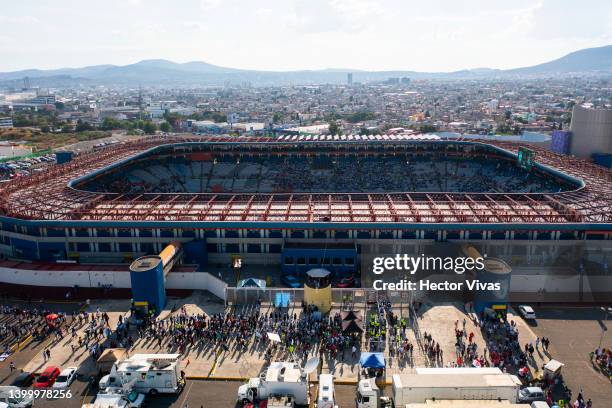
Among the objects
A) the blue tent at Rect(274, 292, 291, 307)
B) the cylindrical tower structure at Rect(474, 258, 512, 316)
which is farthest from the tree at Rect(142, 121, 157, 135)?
the cylindrical tower structure at Rect(474, 258, 512, 316)

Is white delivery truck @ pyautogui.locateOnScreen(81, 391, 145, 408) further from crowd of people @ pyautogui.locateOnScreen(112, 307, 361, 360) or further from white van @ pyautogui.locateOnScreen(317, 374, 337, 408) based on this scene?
white van @ pyautogui.locateOnScreen(317, 374, 337, 408)

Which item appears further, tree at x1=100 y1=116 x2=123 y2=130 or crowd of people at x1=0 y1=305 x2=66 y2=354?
tree at x1=100 y1=116 x2=123 y2=130

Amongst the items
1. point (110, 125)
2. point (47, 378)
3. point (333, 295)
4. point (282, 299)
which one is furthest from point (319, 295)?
point (110, 125)

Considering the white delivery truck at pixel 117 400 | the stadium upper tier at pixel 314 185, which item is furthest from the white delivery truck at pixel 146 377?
the stadium upper tier at pixel 314 185

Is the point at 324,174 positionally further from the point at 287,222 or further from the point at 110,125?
the point at 110,125

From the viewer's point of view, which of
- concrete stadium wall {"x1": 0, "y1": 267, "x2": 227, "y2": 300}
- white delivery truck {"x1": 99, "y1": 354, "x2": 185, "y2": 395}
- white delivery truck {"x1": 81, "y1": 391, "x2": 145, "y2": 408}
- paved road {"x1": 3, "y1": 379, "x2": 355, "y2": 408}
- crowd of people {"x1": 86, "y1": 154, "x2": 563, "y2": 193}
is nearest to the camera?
white delivery truck {"x1": 81, "y1": 391, "x2": 145, "y2": 408}

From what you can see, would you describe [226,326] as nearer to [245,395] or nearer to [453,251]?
[245,395]

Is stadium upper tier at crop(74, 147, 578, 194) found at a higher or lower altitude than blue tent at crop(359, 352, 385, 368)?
higher

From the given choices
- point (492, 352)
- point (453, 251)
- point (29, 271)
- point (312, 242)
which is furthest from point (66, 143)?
point (492, 352)
